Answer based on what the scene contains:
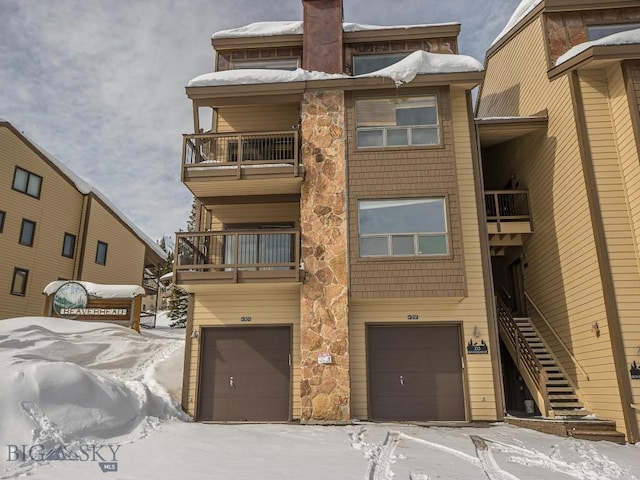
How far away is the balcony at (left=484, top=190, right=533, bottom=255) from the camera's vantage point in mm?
13727

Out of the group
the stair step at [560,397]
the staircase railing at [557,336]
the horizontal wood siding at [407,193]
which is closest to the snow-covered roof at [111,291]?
the horizontal wood siding at [407,193]

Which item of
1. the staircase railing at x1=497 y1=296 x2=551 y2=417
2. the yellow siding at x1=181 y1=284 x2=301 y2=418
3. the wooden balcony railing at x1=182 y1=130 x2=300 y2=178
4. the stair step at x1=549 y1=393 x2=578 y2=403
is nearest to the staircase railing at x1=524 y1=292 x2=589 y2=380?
the stair step at x1=549 y1=393 x2=578 y2=403

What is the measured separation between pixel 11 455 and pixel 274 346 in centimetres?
691

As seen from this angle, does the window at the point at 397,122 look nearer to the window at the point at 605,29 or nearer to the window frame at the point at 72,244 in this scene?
the window at the point at 605,29

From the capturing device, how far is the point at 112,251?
27.0 m

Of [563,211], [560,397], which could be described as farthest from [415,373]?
[563,211]

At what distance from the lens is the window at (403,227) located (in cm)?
1198

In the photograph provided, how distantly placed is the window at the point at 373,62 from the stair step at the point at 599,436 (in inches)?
431

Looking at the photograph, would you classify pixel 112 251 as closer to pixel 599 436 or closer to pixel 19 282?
pixel 19 282

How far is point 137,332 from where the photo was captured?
17.4 meters

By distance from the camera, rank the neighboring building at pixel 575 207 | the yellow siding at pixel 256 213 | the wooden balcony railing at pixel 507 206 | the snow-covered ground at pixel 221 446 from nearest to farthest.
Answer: the snow-covered ground at pixel 221 446
the neighboring building at pixel 575 207
the yellow siding at pixel 256 213
the wooden balcony railing at pixel 507 206

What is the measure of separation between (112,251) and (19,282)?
19.8 ft

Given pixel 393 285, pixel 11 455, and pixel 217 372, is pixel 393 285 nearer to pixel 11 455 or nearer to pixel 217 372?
pixel 217 372

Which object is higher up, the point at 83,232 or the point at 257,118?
the point at 257,118
